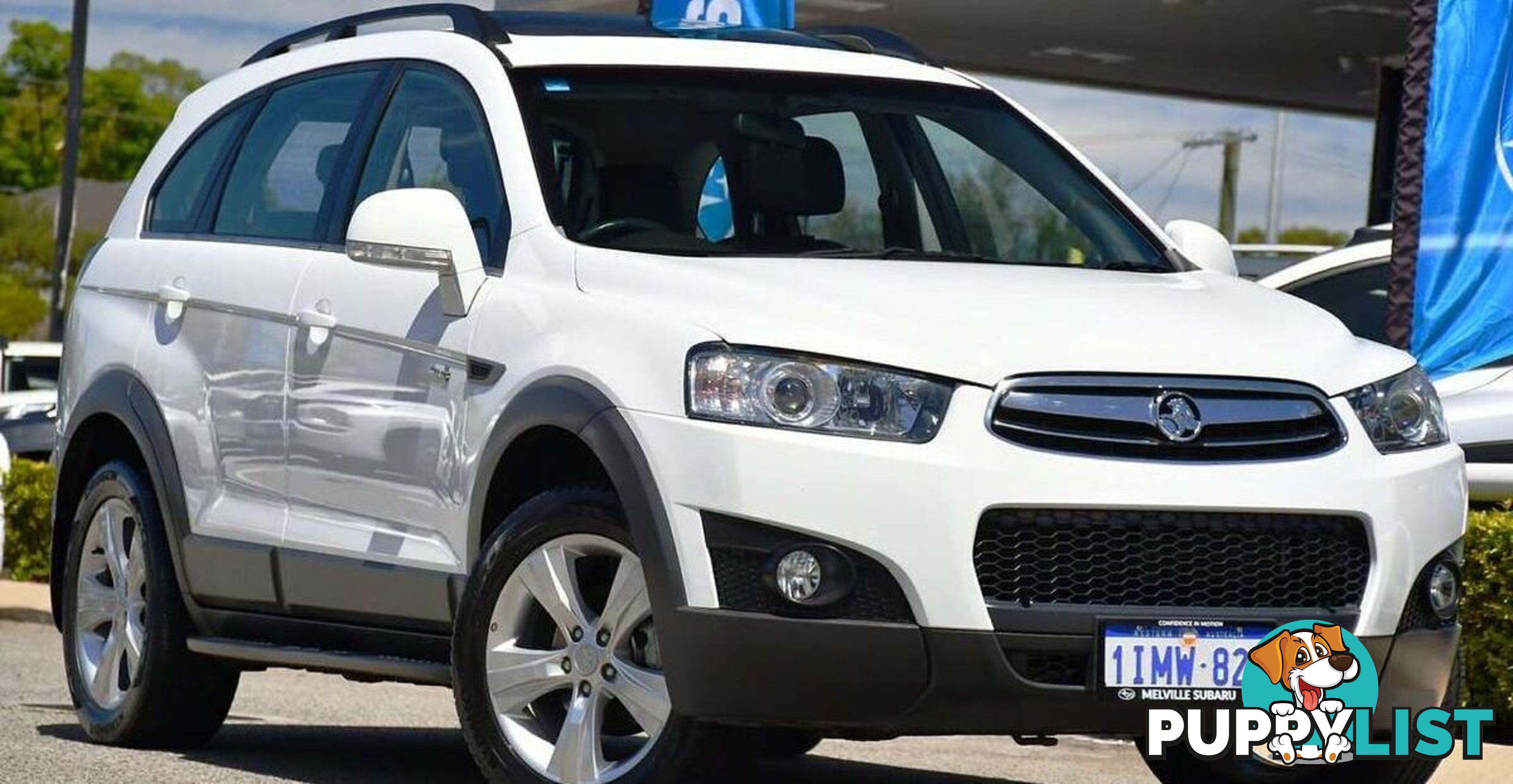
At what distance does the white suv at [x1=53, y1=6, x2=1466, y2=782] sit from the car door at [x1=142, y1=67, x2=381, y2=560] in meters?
0.02

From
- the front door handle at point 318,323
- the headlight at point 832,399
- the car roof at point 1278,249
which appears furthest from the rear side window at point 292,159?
the car roof at point 1278,249

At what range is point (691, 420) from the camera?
5320 mm

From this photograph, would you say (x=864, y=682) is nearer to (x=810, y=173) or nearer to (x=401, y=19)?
(x=810, y=173)

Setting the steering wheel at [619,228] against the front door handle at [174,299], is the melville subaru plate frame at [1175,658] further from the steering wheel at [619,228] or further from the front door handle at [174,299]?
the front door handle at [174,299]

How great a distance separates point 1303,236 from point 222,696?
116 m

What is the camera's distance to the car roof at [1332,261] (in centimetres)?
1088

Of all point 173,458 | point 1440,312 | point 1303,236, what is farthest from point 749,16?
point 1303,236

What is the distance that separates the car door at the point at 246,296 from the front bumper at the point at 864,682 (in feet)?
6.38

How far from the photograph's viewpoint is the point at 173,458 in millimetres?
7434

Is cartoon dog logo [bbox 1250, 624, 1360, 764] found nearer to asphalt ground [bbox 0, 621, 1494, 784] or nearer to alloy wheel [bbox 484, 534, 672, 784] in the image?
asphalt ground [bbox 0, 621, 1494, 784]

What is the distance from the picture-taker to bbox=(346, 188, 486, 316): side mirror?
6168 mm

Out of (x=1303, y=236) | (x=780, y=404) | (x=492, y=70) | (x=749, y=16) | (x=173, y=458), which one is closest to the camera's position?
(x=780, y=404)

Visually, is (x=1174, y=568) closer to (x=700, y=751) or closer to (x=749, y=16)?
(x=700, y=751)

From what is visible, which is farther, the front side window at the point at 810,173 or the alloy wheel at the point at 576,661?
the front side window at the point at 810,173
